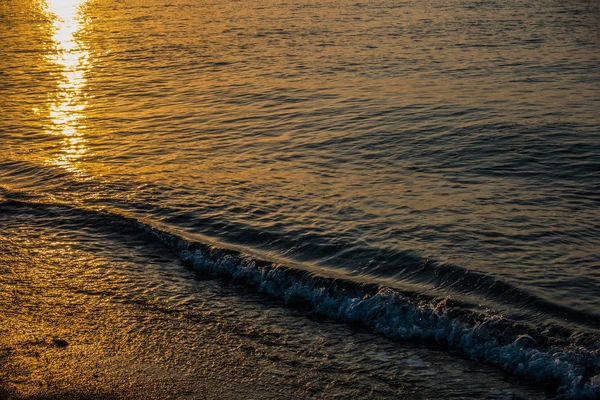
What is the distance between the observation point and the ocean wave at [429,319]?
684 centimetres

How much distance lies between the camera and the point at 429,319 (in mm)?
7875

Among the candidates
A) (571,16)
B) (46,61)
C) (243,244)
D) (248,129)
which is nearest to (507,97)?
(248,129)

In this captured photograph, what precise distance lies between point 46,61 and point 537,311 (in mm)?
25579

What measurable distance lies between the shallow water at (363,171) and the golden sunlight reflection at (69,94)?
115mm

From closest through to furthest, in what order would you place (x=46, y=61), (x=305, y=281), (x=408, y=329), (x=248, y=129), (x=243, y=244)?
1. (x=408, y=329)
2. (x=305, y=281)
3. (x=243, y=244)
4. (x=248, y=129)
5. (x=46, y=61)

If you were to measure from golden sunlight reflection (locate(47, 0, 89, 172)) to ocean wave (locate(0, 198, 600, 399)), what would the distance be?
20.3ft

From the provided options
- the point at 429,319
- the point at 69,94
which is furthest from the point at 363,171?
the point at 69,94

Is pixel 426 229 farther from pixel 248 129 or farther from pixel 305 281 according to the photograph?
pixel 248 129

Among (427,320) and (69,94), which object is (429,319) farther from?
(69,94)

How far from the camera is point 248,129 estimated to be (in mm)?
16969

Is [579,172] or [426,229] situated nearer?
[426,229]

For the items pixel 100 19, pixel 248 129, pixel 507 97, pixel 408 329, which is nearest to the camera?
pixel 408 329

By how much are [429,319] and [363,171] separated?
19.6ft

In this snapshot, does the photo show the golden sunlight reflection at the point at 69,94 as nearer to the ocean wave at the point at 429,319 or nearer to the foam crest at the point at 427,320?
the ocean wave at the point at 429,319
